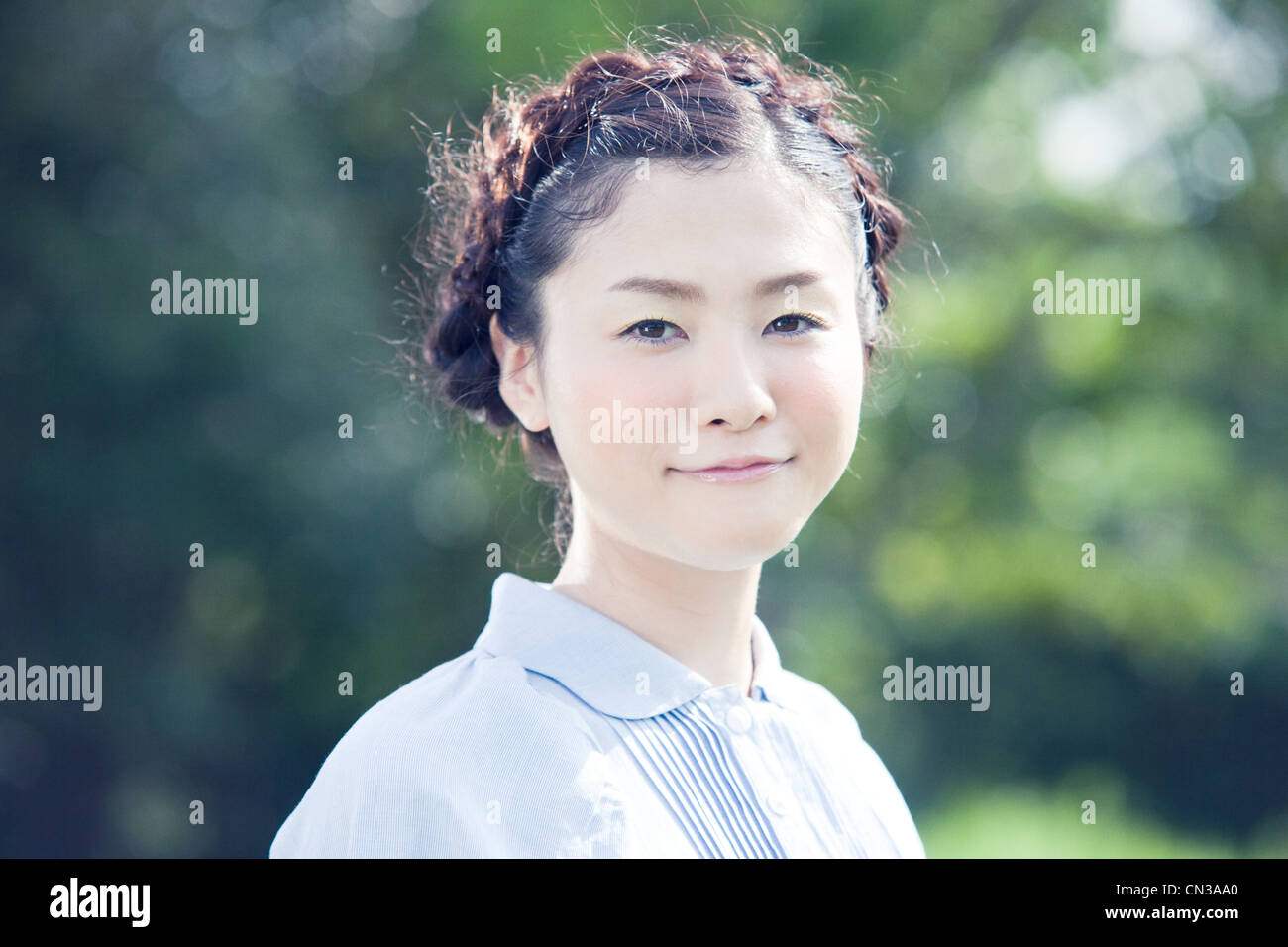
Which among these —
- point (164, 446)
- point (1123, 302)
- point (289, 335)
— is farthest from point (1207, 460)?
point (164, 446)

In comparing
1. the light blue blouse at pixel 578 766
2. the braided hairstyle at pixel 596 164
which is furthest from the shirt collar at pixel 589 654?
the braided hairstyle at pixel 596 164

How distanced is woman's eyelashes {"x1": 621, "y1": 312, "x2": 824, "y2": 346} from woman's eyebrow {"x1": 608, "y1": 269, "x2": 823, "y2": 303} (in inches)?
1.1

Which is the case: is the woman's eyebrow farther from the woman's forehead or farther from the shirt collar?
the shirt collar

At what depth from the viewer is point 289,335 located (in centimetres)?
404

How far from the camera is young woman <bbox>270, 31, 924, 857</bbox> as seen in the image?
3.48 ft

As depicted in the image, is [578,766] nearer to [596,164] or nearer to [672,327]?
[672,327]

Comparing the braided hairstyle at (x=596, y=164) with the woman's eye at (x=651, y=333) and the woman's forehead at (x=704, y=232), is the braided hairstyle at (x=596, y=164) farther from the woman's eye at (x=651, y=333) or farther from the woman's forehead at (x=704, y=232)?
the woman's eye at (x=651, y=333)

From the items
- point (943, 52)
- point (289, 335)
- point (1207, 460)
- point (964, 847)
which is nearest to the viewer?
point (289, 335)

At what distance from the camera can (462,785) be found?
40.6 inches

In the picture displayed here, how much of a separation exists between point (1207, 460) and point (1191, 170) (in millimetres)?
1309

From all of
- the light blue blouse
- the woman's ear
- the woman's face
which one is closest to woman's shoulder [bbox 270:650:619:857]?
the light blue blouse

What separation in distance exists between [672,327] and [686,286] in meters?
0.04

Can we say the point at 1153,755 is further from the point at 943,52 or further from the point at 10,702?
the point at 10,702

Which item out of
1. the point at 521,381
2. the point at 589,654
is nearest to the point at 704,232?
the point at 521,381
